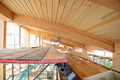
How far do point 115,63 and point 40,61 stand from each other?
294 centimetres

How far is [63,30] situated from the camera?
2.96 metres

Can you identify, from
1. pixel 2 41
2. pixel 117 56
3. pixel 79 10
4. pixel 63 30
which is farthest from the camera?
pixel 63 30

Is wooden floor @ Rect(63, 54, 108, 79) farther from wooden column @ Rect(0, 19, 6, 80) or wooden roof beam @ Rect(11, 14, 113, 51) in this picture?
wooden column @ Rect(0, 19, 6, 80)

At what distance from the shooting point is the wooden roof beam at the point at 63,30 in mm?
2732

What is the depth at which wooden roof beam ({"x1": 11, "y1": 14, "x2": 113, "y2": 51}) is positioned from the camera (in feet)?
8.96

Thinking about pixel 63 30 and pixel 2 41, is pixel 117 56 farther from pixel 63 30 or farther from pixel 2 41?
pixel 2 41

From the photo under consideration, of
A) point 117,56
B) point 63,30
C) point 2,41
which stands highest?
point 63,30

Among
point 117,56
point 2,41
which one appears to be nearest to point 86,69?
point 117,56

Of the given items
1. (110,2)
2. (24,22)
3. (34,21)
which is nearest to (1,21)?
(24,22)

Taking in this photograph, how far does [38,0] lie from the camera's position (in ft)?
5.36

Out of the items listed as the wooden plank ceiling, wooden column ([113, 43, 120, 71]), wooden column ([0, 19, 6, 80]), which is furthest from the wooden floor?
wooden column ([0, 19, 6, 80])

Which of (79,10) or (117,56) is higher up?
(79,10)

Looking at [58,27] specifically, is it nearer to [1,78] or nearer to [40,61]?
[1,78]

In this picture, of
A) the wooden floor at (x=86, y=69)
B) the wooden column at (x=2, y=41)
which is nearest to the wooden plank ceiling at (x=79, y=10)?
the wooden column at (x=2, y=41)
